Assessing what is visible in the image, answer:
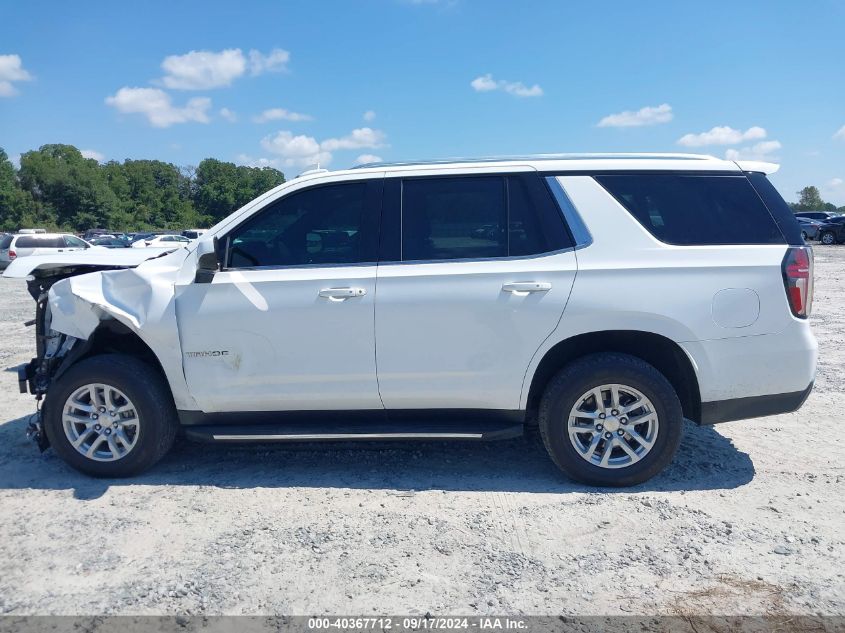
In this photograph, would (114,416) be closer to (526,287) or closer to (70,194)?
(526,287)

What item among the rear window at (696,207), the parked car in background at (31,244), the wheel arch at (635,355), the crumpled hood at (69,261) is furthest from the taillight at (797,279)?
the parked car in background at (31,244)

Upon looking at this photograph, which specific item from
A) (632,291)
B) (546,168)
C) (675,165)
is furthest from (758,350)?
(546,168)

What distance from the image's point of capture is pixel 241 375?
4250 mm

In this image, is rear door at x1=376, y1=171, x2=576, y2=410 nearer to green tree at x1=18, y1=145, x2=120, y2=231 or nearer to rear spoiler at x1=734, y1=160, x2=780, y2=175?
rear spoiler at x1=734, y1=160, x2=780, y2=175

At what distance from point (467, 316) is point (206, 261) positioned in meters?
1.71

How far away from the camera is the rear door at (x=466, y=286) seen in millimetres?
4090

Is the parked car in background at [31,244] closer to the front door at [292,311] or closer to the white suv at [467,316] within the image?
the white suv at [467,316]

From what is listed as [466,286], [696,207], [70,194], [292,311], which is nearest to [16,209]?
[70,194]

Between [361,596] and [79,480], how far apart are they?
2.49m

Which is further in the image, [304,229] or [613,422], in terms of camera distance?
[304,229]

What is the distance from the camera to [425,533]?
12.1 feet

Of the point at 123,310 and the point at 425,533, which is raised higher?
the point at 123,310

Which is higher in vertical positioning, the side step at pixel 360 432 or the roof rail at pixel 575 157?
the roof rail at pixel 575 157

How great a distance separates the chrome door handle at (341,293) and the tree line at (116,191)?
78.7 m
